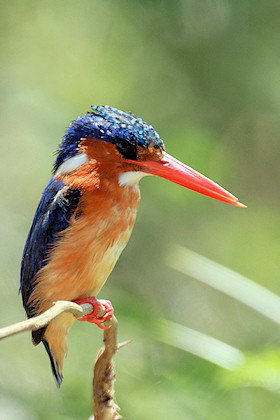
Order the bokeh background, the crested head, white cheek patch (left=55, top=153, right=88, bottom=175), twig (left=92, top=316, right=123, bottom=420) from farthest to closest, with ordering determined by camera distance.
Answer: the bokeh background
white cheek patch (left=55, top=153, right=88, bottom=175)
the crested head
twig (left=92, top=316, right=123, bottom=420)

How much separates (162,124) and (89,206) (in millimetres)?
2411

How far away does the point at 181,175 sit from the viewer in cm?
147

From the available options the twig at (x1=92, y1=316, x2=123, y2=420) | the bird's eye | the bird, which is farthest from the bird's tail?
the bird's eye

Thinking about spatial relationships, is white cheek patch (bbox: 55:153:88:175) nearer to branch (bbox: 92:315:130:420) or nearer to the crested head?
the crested head

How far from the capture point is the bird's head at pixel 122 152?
4.82 ft

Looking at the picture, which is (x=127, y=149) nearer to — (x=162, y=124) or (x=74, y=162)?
(x=74, y=162)

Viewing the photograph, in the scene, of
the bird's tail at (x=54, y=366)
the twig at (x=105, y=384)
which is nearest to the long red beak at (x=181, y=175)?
the twig at (x=105, y=384)

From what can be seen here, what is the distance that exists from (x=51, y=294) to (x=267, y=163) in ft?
9.32

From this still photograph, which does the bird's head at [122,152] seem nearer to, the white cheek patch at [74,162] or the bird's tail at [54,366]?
the white cheek patch at [74,162]

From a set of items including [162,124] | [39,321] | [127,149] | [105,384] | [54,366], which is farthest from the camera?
[162,124]

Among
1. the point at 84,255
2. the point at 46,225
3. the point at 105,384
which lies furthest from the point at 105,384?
the point at 46,225

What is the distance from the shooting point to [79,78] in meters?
3.89

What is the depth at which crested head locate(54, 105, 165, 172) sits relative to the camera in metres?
1.48

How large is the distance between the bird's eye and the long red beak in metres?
0.02
